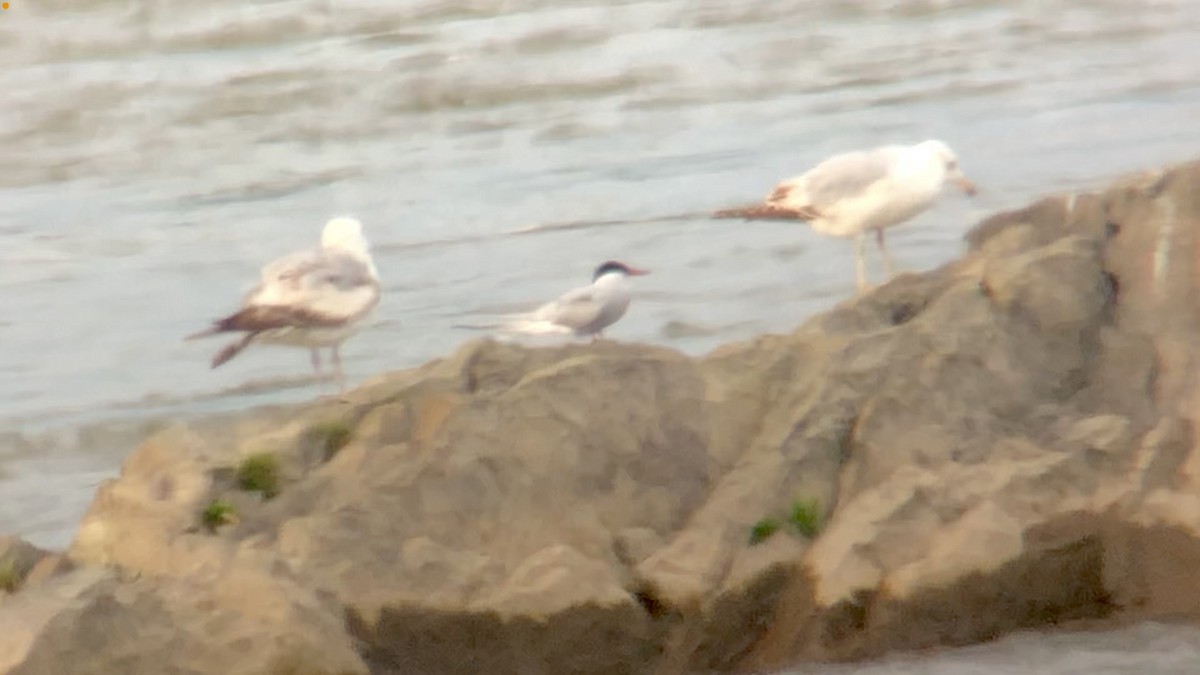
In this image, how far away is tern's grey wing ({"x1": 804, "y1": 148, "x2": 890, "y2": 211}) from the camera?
9.53 metres

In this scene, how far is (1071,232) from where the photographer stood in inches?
287

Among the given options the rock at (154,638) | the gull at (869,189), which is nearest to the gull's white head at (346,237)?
the gull at (869,189)

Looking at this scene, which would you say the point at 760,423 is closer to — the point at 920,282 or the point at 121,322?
the point at 920,282

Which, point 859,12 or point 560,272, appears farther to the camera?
point 859,12

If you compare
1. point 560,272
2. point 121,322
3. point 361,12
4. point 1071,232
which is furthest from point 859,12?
point 1071,232

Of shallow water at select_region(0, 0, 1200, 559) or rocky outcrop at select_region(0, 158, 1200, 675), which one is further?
shallow water at select_region(0, 0, 1200, 559)

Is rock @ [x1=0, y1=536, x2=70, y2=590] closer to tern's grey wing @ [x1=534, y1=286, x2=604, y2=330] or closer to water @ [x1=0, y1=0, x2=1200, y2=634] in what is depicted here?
water @ [x1=0, y1=0, x2=1200, y2=634]

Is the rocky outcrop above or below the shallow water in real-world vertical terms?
→ above

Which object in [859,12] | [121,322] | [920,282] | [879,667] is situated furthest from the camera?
[859,12]

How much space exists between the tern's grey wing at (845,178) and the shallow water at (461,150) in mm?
706

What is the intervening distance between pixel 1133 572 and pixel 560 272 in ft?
20.1

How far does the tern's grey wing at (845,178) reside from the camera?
953 centimetres

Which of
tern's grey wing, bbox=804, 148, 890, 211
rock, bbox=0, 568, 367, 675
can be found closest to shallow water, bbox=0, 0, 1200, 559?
tern's grey wing, bbox=804, 148, 890, 211

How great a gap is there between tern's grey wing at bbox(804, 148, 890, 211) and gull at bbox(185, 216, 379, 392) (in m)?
2.23
